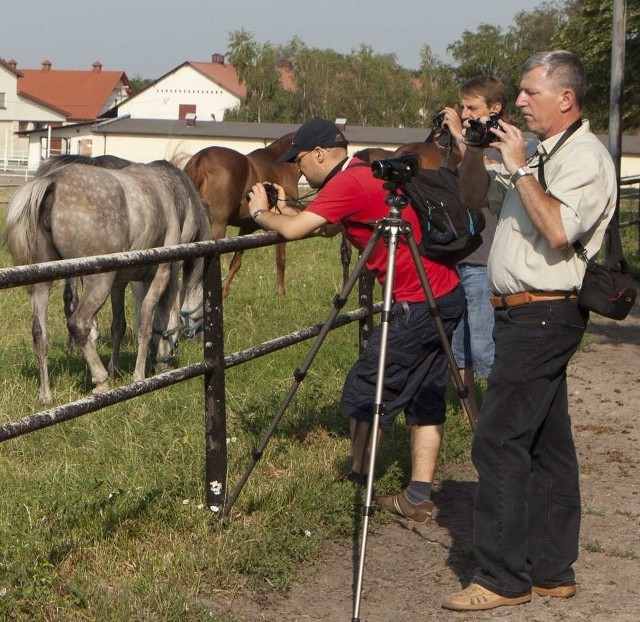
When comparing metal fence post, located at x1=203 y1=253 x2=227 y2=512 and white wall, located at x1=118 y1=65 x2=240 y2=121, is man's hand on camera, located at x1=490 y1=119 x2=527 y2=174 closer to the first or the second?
metal fence post, located at x1=203 y1=253 x2=227 y2=512

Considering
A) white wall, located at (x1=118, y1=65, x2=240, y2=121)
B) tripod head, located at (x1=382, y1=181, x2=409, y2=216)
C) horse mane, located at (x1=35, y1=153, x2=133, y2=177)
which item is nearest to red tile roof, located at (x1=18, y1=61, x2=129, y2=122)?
white wall, located at (x1=118, y1=65, x2=240, y2=121)

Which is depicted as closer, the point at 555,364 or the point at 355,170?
the point at 555,364

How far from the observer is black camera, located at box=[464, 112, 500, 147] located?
162 inches

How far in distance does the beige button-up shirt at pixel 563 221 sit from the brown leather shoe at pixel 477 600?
1110mm

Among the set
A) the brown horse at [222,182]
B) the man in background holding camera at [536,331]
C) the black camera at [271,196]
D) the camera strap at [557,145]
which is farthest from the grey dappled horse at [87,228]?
the brown horse at [222,182]

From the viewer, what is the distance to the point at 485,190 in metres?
4.53

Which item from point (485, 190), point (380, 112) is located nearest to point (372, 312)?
point (485, 190)

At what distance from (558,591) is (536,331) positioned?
41.3 inches

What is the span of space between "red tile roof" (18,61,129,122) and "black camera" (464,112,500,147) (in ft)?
339

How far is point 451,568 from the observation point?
4.84 meters

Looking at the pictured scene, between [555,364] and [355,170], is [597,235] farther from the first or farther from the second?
[355,170]

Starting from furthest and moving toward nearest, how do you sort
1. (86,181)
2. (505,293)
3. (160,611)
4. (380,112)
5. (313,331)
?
(380,112) → (86,181) → (313,331) → (505,293) → (160,611)

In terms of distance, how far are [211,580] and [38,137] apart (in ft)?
289

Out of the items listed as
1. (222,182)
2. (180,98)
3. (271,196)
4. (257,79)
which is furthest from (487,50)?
(271,196)
